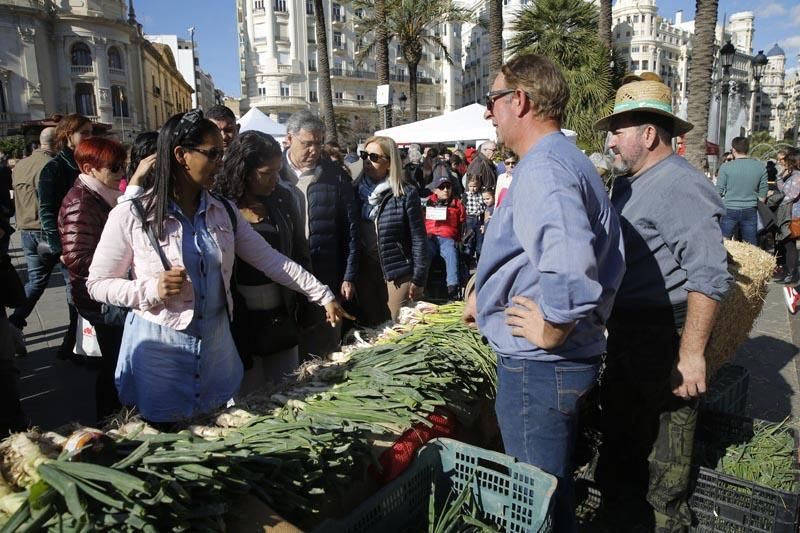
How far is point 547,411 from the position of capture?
195 cm

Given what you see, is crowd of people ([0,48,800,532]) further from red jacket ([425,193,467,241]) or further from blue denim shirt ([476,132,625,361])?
red jacket ([425,193,467,241])

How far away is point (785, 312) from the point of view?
6828mm

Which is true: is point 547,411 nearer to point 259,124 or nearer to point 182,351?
point 182,351

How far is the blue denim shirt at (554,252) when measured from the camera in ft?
5.35

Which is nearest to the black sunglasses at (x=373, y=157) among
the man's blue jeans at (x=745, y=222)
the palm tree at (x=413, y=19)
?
the man's blue jeans at (x=745, y=222)

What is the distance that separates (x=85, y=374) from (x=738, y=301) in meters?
5.27

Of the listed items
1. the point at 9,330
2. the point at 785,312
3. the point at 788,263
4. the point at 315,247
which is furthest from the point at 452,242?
the point at 788,263

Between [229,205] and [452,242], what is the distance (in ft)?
16.4

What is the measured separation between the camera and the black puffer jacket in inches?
181

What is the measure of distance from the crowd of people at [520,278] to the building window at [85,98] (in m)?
56.8

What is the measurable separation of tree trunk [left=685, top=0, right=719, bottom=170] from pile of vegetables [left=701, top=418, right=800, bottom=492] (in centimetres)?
935

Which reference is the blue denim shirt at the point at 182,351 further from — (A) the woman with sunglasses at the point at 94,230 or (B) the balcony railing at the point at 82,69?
(B) the balcony railing at the point at 82,69

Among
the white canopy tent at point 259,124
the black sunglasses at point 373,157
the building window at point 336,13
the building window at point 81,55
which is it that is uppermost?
the building window at point 336,13

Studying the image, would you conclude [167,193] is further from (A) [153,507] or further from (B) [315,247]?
(B) [315,247]
